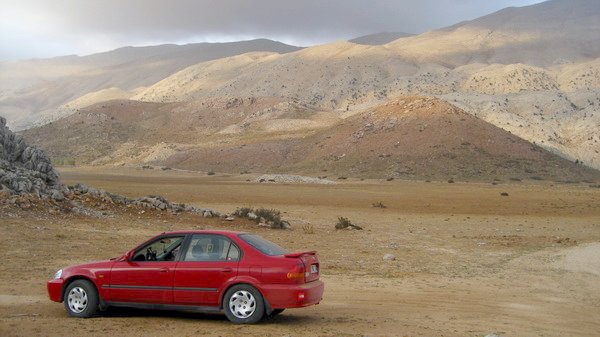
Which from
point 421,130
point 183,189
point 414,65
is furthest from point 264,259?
point 414,65

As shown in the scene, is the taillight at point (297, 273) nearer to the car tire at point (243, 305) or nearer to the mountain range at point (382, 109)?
the car tire at point (243, 305)

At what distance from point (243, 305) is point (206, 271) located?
0.77m

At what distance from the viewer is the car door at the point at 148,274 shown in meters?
11.4

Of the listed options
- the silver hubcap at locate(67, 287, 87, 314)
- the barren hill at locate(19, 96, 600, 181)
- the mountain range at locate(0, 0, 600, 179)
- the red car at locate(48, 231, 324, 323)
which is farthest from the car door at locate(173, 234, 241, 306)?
the mountain range at locate(0, 0, 600, 179)

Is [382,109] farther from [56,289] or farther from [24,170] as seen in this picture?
[56,289]

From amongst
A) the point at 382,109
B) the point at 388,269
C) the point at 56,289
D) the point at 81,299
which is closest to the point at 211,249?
the point at 81,299

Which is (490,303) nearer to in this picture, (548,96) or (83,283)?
(83,283)

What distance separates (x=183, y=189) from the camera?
5406 cm

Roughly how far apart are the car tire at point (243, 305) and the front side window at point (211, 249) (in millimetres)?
512

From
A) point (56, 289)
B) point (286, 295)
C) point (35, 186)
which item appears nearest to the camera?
point (286, 295)

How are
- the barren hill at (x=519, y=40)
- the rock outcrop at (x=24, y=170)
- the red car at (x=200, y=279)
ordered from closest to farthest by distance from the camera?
the red car at (x=200, y=279) → the rock outcrop at (x=24, y=170) → the barren hill at (x=519, y=40)

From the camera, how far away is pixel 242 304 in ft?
36.6

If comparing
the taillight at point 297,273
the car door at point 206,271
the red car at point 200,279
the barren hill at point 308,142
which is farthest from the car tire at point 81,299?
the barren hill at point 308,142

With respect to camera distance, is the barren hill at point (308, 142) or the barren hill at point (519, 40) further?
the barren hill at point (519, 40)
